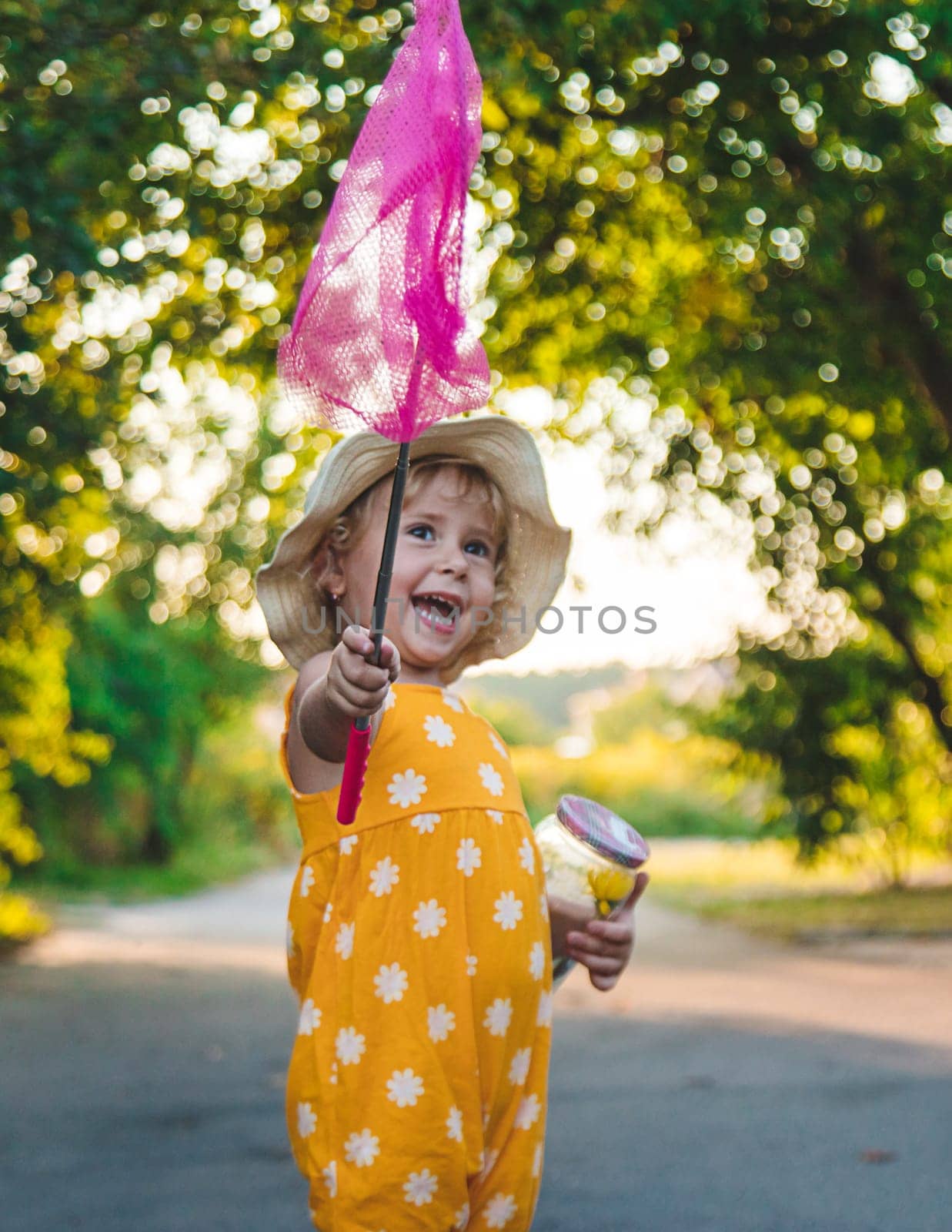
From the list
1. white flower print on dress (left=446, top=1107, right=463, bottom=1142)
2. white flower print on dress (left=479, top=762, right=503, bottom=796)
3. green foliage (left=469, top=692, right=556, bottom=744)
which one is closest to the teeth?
white flower print on dress (left=479, top=762, right=503, bottom=796)

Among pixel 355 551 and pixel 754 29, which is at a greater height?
pixel 754 29

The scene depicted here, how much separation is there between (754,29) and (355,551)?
4579 millimetres

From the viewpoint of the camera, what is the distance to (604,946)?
271cm

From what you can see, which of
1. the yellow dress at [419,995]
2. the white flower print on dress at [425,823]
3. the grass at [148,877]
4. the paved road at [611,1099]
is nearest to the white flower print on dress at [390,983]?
the yellow dress at [419,995]

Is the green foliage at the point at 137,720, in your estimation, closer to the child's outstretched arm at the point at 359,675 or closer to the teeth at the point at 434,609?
the teeth at the point at 434,609

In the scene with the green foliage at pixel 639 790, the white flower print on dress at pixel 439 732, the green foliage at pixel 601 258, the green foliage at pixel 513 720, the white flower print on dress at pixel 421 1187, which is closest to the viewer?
the white flower print on dress at pixel 421 1187

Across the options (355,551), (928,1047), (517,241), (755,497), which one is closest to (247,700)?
(755,497)

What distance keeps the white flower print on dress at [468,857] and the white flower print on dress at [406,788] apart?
0.11 metres

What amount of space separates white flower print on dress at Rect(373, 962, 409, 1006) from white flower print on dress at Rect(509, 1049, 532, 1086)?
247 mm

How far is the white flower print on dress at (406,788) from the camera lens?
247 centimetres

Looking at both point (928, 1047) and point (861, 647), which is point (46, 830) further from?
point (928, 1047)

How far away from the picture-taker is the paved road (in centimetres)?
436

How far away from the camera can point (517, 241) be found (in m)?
9.41

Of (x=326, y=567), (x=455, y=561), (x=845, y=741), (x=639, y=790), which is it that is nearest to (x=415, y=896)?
(x=455, y=561)
